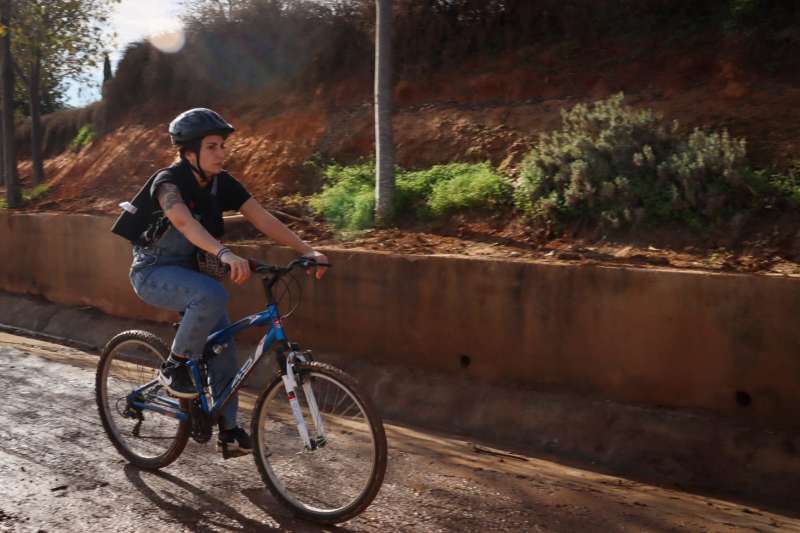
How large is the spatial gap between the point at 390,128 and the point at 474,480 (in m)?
5.57

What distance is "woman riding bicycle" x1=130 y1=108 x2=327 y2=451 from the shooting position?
4.75m

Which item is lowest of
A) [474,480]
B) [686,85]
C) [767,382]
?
[474,480]

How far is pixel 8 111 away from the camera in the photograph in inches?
639

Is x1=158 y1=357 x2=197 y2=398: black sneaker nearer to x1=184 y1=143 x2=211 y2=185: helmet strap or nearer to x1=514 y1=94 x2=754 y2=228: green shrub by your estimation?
x1=184 y1=143 x2=211 y2=185: helmet strap

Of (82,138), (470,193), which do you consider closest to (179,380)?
(470,193)

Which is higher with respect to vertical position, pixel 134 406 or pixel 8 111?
pixel 8 111

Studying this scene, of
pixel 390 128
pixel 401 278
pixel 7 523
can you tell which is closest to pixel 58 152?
pixel 390 128

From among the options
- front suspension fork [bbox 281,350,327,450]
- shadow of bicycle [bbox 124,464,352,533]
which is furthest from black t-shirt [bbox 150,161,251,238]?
shadow of bicycle [bbox 124,464,352,533]

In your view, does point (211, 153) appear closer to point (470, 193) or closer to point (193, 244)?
point (193, 244)

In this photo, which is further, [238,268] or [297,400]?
[297,400]

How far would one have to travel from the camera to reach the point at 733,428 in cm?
584

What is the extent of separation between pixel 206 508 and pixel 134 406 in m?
1.12

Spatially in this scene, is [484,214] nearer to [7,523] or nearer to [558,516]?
[558,516]

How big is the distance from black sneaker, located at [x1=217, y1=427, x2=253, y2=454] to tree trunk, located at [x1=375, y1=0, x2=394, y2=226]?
4977 mm
